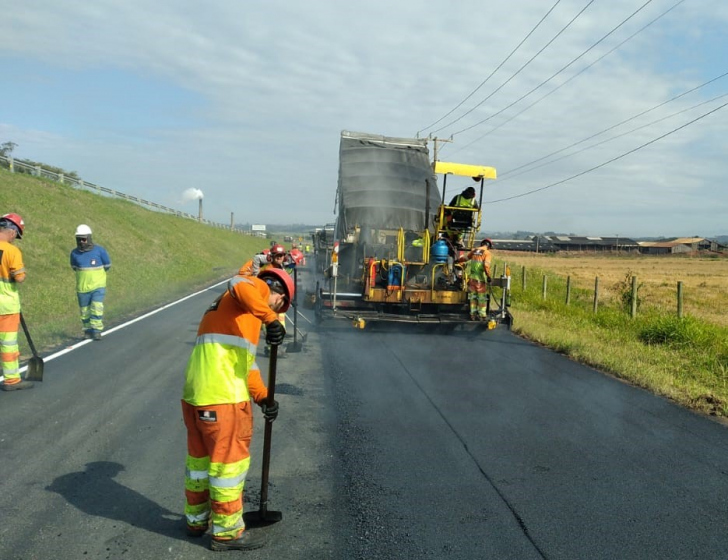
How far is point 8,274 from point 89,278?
3176 millimetres

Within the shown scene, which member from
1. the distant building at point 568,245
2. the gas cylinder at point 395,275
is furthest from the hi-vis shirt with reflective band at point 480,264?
the distant building at point 568,245

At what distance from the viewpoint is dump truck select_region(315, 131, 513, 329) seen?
1180 centimetres

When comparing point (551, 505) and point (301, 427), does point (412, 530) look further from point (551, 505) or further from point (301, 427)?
point (301, 427)

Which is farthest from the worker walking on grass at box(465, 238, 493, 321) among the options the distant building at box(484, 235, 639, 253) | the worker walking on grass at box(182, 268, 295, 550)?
the distant building at box(484, 235, 639, 253)

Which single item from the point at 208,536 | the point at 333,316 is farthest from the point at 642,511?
the point at 333,316

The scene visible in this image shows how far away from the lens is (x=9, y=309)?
275 inches

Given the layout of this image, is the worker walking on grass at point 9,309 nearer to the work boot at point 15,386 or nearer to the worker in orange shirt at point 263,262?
the work boot at point 15,386

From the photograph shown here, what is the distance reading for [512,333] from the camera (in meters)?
13.2

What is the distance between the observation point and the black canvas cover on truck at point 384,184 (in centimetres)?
1302

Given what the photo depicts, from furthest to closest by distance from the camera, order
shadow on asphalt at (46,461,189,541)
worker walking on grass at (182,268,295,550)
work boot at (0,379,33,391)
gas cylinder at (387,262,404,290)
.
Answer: gas cylinder at (387,262,404,290) → work boot at (0,379,33,391) → shadow on asphalt at (46,461,189,541) → worker walking on grass at (182,268,295,550)

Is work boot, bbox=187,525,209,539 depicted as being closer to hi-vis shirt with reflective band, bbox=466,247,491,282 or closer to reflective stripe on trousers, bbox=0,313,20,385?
reflective stripe on trousers, bbox=0,313,20,385

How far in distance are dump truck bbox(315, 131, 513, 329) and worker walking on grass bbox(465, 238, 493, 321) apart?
178 mm

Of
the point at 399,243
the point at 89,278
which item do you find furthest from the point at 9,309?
the point at 399,243

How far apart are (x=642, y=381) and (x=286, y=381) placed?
4.62 metres
